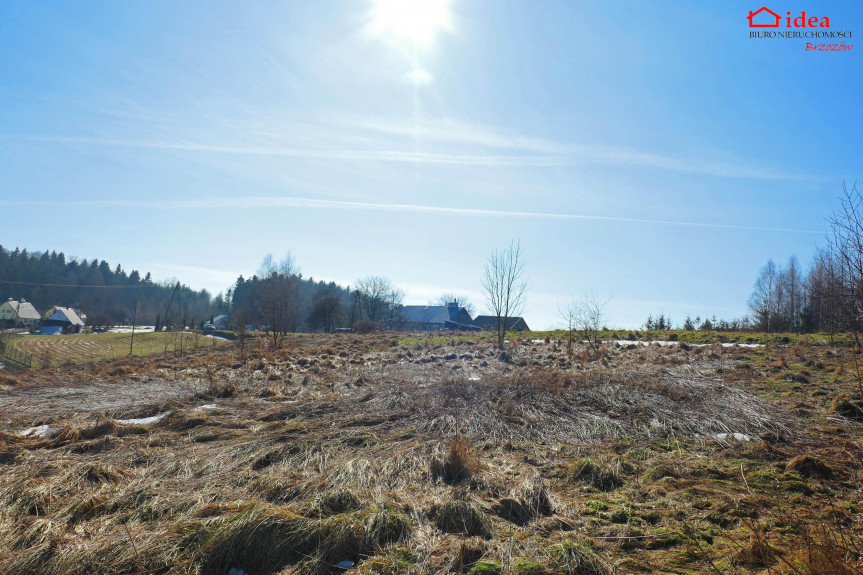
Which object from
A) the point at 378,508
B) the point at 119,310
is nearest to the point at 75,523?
the point at 378,508

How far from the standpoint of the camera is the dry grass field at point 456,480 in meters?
2.88

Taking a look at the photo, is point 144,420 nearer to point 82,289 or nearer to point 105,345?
point 105,345

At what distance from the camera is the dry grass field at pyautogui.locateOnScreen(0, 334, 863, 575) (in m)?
2.88

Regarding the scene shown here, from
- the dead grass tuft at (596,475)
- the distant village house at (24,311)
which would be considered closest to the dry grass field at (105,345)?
the dead grass tuft at (596,475)

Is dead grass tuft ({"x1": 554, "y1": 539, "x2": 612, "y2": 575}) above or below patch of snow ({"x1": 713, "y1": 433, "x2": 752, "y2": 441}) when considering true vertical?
below

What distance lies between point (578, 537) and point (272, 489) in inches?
101

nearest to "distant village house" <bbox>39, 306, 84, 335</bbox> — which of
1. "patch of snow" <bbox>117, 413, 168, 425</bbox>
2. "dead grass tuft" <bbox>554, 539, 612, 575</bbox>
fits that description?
"patch of snow" <bbox>117, 413, 168, 425</bbox>

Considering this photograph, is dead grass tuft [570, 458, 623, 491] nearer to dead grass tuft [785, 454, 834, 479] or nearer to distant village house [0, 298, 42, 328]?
dead grass tuft [785, 454, 834, 479]

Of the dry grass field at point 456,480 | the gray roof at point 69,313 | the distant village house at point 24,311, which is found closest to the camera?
the dry grass field at point 456,480

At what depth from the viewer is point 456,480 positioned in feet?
14.2

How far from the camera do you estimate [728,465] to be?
14.8 feet

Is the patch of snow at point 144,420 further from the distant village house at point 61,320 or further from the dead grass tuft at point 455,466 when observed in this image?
the distant village house at point 61,320

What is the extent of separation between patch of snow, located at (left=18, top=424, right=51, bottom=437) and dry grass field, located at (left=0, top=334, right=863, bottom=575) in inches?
1.3

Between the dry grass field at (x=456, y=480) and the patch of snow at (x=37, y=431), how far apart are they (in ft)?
0.11
